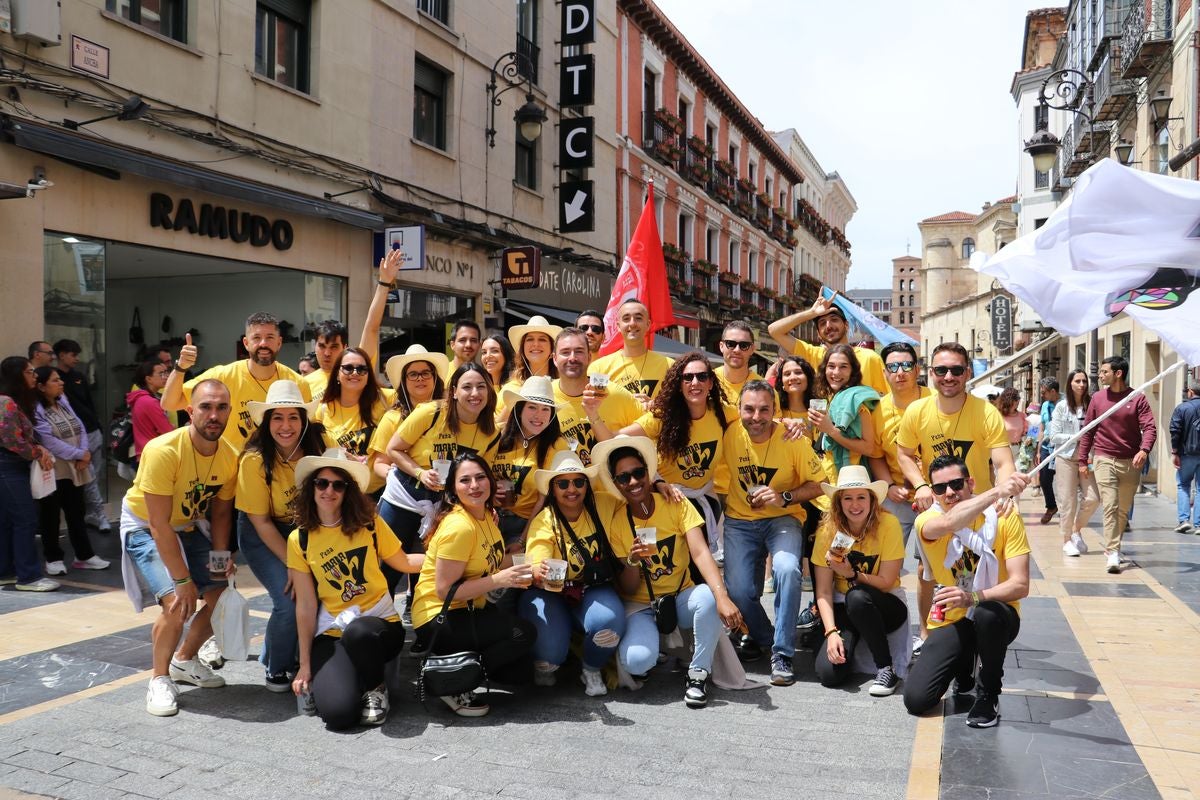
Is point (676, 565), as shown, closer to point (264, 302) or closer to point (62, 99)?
point (62, 99)

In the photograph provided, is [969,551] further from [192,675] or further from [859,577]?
[192,675]

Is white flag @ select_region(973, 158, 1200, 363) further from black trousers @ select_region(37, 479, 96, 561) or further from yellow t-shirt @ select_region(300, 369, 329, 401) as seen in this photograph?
black trousers @ select_region(37, 479, 96, 561)

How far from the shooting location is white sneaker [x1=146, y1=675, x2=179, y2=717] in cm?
447

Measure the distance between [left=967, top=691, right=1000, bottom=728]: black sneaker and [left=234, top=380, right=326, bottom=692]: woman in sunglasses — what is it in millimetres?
3366

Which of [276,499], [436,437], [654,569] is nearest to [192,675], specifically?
[276,499]

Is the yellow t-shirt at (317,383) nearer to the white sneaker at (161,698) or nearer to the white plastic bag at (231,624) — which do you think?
the white plastic bag at (231,624)

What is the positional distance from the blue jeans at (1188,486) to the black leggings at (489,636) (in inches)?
367

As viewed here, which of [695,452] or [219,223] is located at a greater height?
[219,223]

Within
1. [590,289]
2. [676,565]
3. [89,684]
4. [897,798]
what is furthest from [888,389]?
[590,289]

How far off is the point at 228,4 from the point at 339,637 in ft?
29.6

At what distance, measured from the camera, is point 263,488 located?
187 inches

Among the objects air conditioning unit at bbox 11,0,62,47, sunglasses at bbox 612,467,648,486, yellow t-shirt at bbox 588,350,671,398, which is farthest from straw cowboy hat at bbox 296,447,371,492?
air conditioning unit at bbox 11,0,62,47

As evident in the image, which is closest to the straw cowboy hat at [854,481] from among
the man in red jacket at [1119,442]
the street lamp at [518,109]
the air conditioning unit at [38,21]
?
the man in red jacket at [1119,442]

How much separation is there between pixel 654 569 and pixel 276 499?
2013 millimetres
